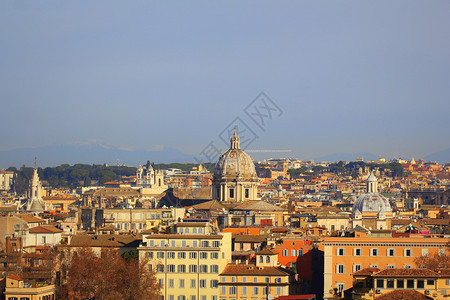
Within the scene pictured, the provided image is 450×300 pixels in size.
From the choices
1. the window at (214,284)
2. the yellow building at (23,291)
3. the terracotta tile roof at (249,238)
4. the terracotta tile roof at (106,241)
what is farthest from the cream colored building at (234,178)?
the yellow building at (23,291)

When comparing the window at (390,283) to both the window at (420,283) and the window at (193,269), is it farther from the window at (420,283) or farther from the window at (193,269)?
the window at (193,269)

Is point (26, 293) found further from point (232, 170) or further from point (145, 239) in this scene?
point (232, 170)

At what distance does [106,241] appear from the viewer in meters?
59.3

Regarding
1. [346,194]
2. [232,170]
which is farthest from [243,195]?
[346,194]

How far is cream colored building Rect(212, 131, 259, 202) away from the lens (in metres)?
110

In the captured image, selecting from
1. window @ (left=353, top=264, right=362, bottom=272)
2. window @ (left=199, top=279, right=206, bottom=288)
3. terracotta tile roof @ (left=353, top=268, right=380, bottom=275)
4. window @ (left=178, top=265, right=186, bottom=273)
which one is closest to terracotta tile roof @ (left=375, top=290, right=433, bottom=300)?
terracotta tile roof @ (left=353, top=268, right=380, bottom=275)

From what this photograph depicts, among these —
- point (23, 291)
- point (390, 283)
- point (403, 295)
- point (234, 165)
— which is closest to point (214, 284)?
point (23, 291)

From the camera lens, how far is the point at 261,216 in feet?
292

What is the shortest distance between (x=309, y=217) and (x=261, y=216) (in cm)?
404

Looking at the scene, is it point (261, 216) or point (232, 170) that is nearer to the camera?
point (261, 216)

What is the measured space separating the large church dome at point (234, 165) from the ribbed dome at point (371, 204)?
1189 centimetres

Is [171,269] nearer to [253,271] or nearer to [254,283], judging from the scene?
[253,271]

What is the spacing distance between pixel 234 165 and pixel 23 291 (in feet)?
205

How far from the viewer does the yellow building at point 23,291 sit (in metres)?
49.2
